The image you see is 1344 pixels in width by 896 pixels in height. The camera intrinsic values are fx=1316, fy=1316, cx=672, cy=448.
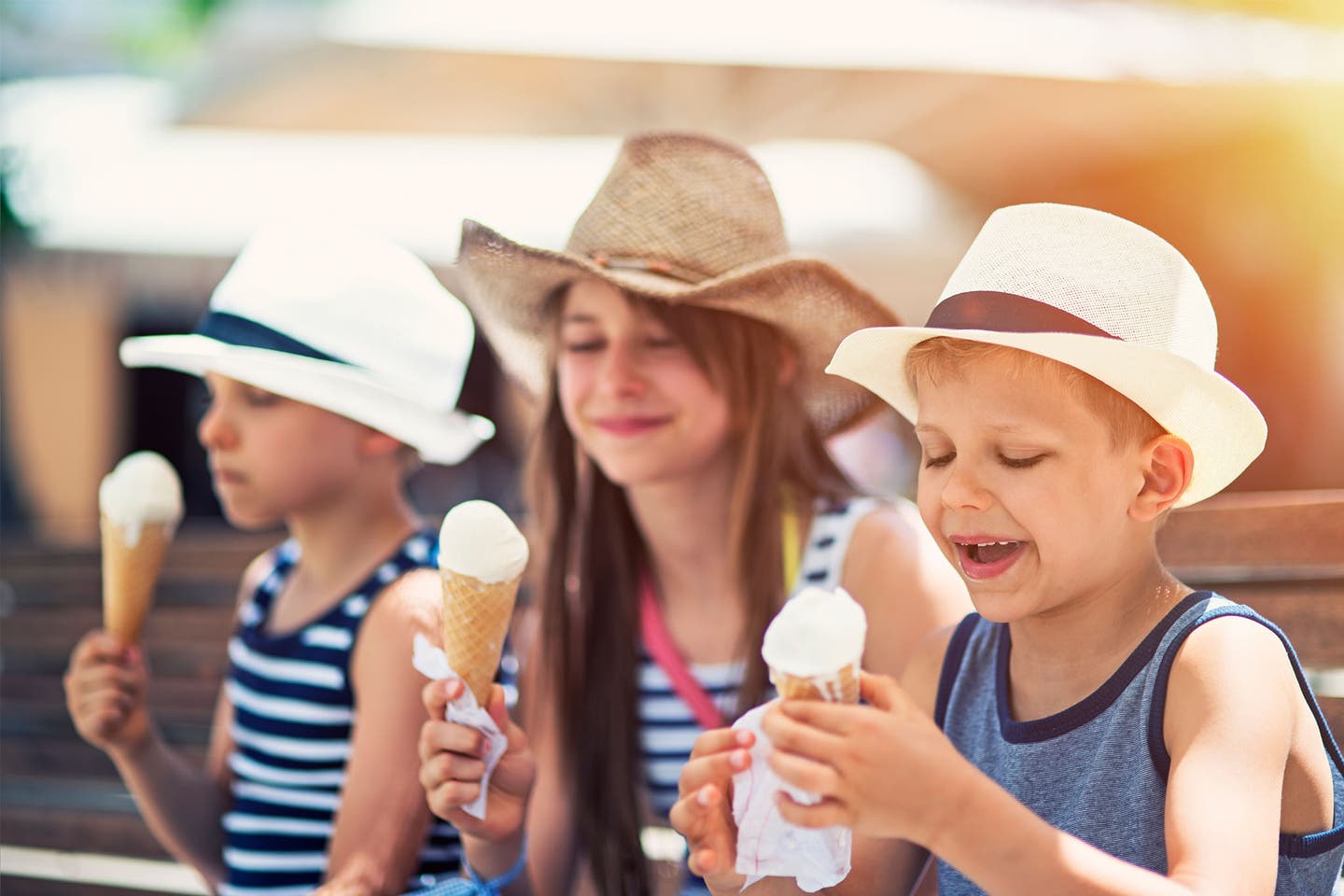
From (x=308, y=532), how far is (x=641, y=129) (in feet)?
19.1

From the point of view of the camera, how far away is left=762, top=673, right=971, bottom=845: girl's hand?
3.89 feet

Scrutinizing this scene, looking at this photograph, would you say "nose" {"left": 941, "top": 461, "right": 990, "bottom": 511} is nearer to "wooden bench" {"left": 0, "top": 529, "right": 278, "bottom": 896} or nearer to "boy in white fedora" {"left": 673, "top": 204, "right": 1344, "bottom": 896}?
"boy in white fedora" {"left": 673, "top": 204, "right": 1344, "bottom": 896}

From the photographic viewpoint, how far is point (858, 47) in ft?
19.8

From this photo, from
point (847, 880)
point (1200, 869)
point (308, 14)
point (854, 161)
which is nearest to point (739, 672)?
point (847, 880)

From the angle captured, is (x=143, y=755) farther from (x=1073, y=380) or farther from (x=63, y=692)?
(x=1073, y=380)

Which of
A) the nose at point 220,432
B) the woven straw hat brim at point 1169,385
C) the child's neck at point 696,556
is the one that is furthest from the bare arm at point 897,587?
the nose at point 220,432

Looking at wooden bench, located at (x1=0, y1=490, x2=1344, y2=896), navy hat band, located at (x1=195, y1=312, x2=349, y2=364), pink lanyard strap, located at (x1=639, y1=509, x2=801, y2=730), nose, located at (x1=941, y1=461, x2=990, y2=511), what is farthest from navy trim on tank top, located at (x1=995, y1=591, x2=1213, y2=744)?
navy hat band, located at (x1=195, y1=312, x2=349, y2=364)

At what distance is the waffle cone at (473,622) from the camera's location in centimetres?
176

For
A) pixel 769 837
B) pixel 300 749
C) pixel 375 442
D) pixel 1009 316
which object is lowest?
pixel 769 837

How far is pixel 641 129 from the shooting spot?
8016 mm

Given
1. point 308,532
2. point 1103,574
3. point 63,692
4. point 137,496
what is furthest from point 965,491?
point 63,692

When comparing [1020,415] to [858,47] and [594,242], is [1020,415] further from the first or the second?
[858,47]

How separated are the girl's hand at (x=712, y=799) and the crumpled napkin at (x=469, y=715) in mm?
414

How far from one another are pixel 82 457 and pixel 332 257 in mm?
10167
